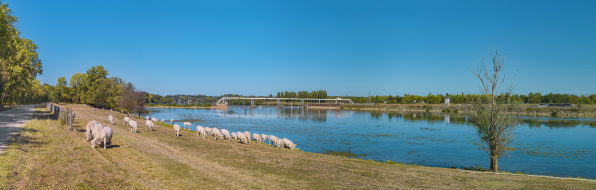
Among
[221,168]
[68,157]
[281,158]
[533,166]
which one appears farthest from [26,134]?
[533,166]

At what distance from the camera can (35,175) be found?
925 centimetres

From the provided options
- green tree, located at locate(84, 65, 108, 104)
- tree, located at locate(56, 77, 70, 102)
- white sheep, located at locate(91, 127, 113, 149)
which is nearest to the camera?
white sheep, located at locate(91, 127, 113, 149)

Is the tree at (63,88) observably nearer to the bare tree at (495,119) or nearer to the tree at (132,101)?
the tree at (132,101)

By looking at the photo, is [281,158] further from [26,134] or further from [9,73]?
[9,73]

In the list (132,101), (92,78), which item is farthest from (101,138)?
(92,78)

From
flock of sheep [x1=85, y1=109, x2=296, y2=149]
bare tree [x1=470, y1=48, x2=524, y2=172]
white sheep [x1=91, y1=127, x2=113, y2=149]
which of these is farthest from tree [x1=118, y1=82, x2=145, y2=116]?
bare tree [x1=470, y1=48, x2=524, y2=172]

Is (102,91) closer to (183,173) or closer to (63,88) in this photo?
(63,88)

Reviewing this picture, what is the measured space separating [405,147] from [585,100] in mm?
167900

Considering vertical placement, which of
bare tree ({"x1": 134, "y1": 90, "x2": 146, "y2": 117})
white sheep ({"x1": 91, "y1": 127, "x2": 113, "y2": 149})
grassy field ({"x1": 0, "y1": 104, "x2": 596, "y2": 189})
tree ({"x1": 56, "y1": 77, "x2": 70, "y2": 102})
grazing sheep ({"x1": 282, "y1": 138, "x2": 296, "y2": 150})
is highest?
tree ({"x1": 56, "y1": 77, "x2": 70, "y2": 102})

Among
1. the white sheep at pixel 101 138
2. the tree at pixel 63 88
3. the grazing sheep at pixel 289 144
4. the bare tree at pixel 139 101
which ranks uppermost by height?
the tree at pixel 63 88

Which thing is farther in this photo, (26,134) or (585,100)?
(585,100)

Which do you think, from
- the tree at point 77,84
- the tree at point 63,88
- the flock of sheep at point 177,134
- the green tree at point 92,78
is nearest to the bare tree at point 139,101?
the flock of sheep at point 177,134

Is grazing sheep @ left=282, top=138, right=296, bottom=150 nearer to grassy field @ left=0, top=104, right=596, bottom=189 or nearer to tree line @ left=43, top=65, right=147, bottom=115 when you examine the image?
grassy field @ left=0, top=104, right=596, bottom=189

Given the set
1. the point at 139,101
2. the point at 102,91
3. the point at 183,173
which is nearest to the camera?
the point at 183,173
